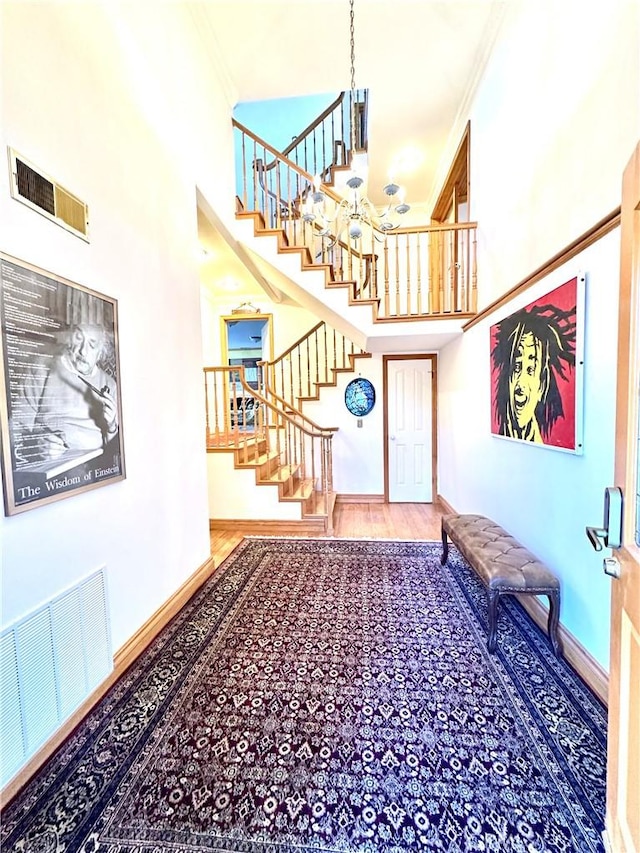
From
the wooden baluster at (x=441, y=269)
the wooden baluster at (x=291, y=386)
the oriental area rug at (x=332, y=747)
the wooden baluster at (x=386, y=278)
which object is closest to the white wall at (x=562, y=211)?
the wooden baluster at (x=441, y=269)

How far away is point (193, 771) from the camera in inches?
51.0

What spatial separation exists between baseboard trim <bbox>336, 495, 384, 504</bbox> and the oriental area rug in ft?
9.26

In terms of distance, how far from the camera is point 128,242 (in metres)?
1.94

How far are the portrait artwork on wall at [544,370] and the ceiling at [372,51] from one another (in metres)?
2.53

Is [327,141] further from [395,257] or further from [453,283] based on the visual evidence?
[453,283]

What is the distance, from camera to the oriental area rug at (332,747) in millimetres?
1104

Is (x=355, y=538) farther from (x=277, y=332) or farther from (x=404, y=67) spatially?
(x=404, y=67)

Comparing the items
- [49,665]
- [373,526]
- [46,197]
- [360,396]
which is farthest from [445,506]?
[46,197]

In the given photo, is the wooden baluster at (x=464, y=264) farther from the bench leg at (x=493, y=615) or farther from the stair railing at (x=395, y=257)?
the bench leg at (x=493, y=615)

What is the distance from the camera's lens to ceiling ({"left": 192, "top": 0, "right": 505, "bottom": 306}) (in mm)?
2633

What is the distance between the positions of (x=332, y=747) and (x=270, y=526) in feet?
8.46

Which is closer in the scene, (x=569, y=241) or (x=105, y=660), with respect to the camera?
(x=105, y=660)

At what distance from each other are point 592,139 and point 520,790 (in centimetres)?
280

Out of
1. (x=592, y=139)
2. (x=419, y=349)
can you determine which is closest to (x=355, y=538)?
(x=419, y=349)
